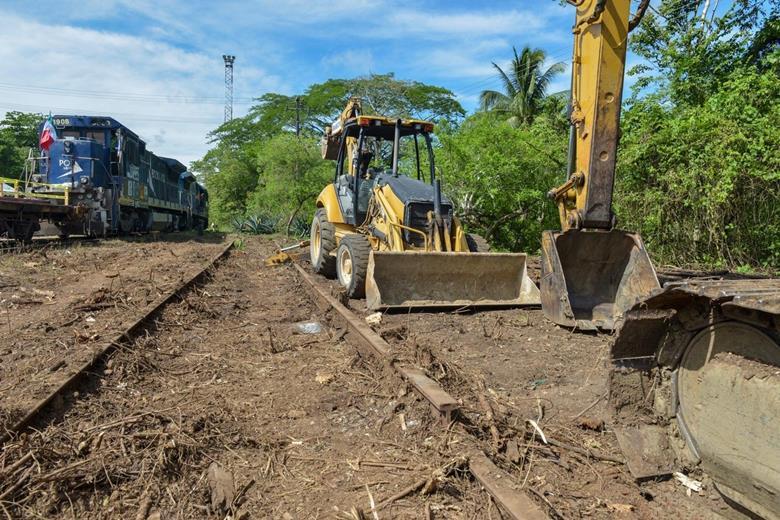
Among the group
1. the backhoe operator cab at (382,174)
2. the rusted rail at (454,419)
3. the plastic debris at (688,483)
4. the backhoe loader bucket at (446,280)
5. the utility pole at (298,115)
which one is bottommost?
the plastic debris at (688,483)

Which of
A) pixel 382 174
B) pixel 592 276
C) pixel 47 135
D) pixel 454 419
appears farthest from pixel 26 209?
pixel 454 419

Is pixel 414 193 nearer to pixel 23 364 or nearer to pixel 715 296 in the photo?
pixel 23 364

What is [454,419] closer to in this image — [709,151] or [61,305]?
[61,305]

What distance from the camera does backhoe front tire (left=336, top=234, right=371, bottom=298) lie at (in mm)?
8281

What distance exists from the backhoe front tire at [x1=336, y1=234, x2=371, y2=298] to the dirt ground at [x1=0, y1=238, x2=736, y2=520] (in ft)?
5.55

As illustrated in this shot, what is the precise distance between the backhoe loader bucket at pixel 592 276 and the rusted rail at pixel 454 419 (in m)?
2.12

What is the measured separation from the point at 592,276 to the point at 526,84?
3263cm

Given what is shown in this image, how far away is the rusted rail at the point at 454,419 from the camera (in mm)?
2623

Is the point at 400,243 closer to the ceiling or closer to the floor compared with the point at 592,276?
closer to the ceiling

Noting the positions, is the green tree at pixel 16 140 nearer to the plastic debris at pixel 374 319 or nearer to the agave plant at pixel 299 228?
the agave plant at pixel 299 228

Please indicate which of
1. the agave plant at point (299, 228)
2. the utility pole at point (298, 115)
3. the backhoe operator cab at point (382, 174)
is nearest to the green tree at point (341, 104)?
the utility pole at point (298, 115)

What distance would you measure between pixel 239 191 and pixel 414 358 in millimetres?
44710

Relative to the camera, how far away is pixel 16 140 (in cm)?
4653

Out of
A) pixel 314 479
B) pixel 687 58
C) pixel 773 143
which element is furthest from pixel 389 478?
pixel 687 58
